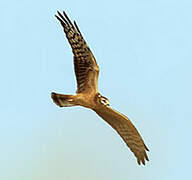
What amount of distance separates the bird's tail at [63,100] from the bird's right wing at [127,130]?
572 mm

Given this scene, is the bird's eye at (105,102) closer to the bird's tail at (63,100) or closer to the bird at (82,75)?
the bird at (82,75)

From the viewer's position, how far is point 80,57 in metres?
12.7

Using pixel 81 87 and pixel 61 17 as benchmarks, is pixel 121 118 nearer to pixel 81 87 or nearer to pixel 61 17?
pixel 81 87

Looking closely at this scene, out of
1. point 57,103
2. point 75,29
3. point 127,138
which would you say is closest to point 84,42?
point 75,29

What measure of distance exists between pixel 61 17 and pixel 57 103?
1.40 m

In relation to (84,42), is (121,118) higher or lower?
lower

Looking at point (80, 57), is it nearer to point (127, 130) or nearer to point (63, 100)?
point (63, 100)

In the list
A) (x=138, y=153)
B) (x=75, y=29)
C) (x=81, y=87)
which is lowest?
(x=138, y=153)

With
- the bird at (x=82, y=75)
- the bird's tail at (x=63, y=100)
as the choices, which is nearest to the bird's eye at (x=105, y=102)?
the bird at (x=82, y=75)

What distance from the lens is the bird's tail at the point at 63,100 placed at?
12.8 meters

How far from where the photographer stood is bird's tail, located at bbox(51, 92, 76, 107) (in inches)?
505

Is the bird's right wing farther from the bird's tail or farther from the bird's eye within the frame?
the bird's tail

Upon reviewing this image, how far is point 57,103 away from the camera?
42.1 ft

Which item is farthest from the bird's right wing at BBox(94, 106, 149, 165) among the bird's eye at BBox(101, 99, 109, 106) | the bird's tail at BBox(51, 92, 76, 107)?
the bird's tail at BBox(51, 92, 76, 107)
